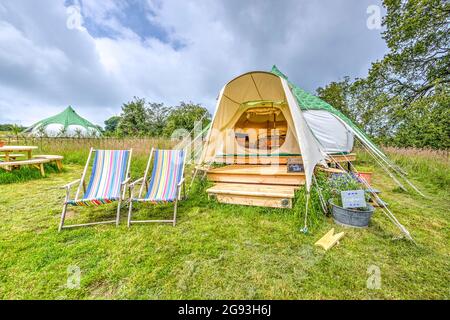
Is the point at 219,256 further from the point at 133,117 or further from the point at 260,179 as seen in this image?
the point at 133,117

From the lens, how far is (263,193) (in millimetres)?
3229

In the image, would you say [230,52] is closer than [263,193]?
No

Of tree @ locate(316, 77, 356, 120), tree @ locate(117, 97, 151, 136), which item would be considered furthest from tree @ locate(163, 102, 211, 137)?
tree @ locate(316, 77, 356, 120)

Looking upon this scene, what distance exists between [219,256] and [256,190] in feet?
5.19

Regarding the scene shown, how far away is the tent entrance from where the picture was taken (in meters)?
6.09

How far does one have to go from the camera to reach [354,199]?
269cm

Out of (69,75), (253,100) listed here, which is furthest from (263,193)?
(69,75)

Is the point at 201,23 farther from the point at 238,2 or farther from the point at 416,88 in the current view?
→ the point at 416,88

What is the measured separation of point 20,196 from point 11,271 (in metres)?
3.05

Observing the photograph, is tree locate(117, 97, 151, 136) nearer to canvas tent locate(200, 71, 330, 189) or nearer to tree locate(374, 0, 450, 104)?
canvas tent locate(200, 71, 330, 189)

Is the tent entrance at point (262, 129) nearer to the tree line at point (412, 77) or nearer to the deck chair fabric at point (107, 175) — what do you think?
the deck chair fabric at point (107, 175)

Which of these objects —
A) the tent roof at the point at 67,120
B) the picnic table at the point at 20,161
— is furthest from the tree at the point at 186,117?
the picnic table at the point at 20,161

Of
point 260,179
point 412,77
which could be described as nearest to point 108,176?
point 260,179
